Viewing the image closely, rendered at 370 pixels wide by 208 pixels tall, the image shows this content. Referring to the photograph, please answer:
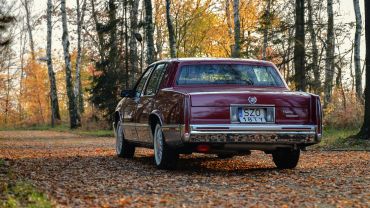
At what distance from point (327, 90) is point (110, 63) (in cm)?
1116

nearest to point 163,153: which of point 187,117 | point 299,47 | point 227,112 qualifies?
point 187,117

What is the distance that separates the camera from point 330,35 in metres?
27.1

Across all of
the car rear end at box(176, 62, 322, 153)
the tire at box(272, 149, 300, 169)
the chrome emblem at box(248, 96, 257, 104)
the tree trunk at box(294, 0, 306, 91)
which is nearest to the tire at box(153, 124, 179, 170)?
the car rear end at box(176, 62, 322, 153)

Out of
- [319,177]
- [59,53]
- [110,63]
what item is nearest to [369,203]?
[319,177]

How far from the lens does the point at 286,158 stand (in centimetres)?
1003

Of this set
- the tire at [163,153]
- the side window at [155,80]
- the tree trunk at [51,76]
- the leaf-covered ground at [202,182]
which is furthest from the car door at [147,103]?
the tree trunk at [51,76]

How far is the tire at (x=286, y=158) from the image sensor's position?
9.90m

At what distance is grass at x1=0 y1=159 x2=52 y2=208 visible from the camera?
5797mm

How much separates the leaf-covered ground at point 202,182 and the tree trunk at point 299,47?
9822 millimetres

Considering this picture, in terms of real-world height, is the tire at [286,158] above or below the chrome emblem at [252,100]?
below

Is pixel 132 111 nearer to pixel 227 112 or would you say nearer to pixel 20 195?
pixel 227 112

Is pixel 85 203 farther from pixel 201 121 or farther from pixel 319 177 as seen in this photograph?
pixel 319 177

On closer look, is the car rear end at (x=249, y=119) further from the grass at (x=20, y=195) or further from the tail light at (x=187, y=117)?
the grass at (x=20, y=195)

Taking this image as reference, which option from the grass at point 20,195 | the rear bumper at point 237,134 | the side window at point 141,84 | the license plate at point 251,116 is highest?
the side window at point 141,84
